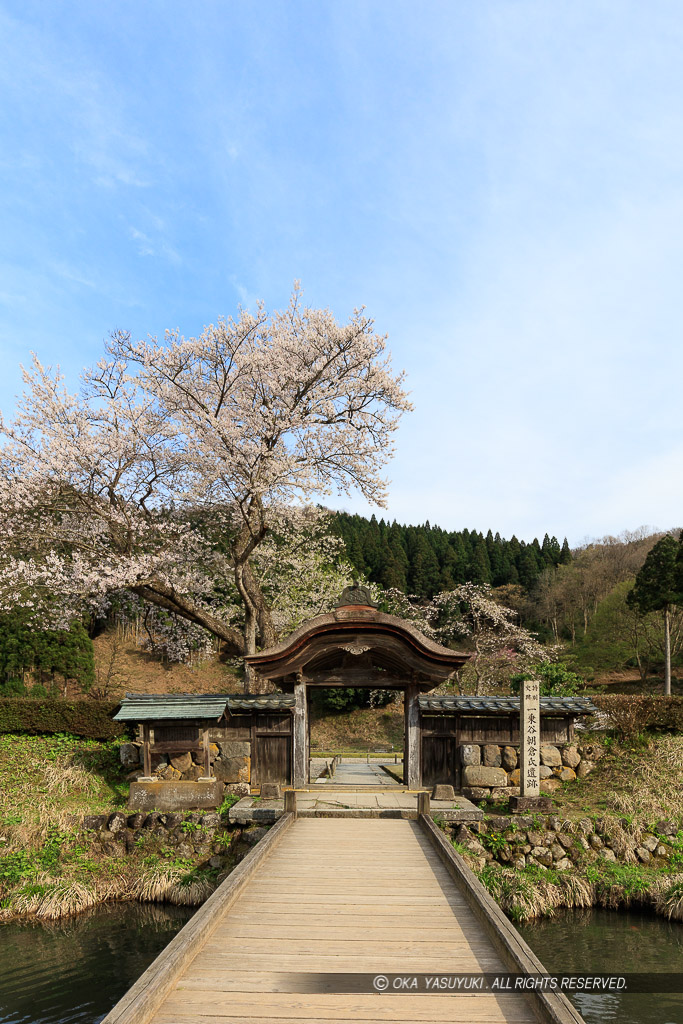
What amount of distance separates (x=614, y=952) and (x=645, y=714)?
8564 mm

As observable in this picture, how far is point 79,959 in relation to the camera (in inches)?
374

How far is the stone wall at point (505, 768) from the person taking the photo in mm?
14484

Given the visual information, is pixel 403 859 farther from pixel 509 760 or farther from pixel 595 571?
pixel 595 571

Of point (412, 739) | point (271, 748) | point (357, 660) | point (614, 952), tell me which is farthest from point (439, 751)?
point (614, 952)

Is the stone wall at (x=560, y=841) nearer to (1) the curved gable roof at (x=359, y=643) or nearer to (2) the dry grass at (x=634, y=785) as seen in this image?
(2) the dry grass at (x=634, y=785)

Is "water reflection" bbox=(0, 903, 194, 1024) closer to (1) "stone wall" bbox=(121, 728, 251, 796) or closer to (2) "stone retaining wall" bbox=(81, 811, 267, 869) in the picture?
(2) "stone retaining wall" bbox=(81, 811, 267, 869)

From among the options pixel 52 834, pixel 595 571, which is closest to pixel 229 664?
pixel 52 834

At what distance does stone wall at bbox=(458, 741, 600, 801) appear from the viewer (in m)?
14.5

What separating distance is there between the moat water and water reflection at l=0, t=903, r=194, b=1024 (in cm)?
1

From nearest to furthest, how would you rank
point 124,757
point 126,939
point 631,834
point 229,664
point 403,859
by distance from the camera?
1. point 403,859
2. point 126,939
3. point 631,834
4. point 124,757
5. point 229,664

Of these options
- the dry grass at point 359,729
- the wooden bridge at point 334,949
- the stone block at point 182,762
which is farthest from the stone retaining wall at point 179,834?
the dry grass at point 359,729

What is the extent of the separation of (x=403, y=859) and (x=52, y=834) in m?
7.89

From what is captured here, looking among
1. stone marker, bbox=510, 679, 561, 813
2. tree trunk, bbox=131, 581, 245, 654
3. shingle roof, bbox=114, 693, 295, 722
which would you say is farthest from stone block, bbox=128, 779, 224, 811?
stone marker, bbox=510, 679, 561, 813

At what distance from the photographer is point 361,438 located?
20.1 meters
